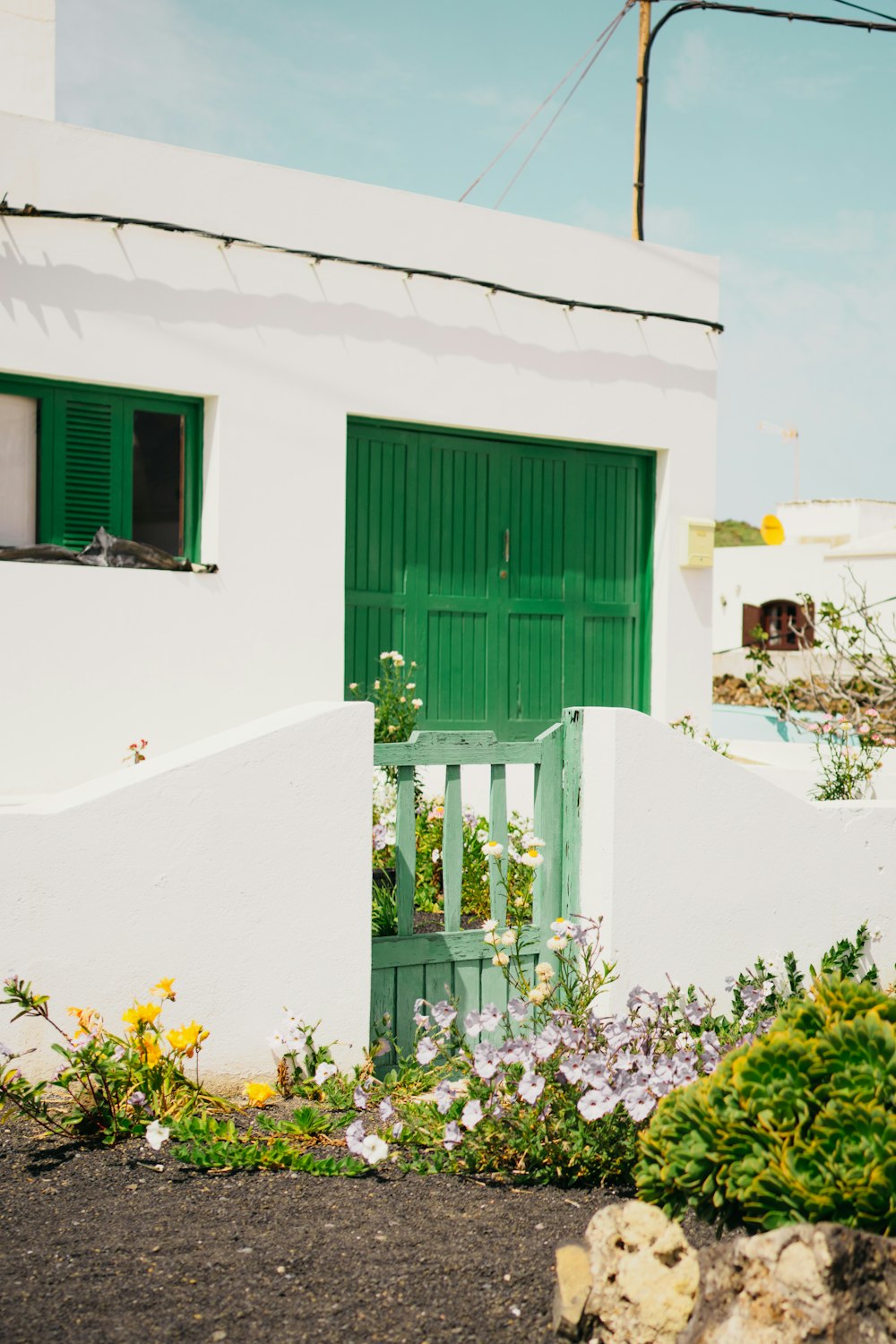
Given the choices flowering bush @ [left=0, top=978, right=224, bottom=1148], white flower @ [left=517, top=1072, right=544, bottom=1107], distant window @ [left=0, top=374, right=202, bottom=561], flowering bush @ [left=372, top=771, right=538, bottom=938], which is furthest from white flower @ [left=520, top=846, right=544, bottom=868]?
distant window @ [left=0, top=374, right=202, bottom=561]

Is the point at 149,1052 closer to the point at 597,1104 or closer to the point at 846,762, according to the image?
the point at 597,1104

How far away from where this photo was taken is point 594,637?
8.71m

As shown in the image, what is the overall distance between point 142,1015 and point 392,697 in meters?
3.46

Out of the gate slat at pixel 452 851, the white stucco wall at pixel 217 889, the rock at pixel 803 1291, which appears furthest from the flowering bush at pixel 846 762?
the rock at pixel 803 1291

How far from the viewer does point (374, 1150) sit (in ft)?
12.0

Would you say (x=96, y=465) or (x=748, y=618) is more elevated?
(x=96, y=465)

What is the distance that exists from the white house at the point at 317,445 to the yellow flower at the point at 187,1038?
9.29 feet

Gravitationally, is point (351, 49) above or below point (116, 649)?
above

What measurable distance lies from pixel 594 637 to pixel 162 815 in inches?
192

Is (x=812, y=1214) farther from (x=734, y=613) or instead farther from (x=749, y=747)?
(x=734, y=613)

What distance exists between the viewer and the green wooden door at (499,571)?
7.93 meters

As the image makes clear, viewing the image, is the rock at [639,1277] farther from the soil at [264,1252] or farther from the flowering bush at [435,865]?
the flowering bush at [435,865]

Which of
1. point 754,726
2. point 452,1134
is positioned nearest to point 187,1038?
point 452,1134

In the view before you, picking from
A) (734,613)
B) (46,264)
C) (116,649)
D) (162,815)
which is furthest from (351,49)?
(734,613)
